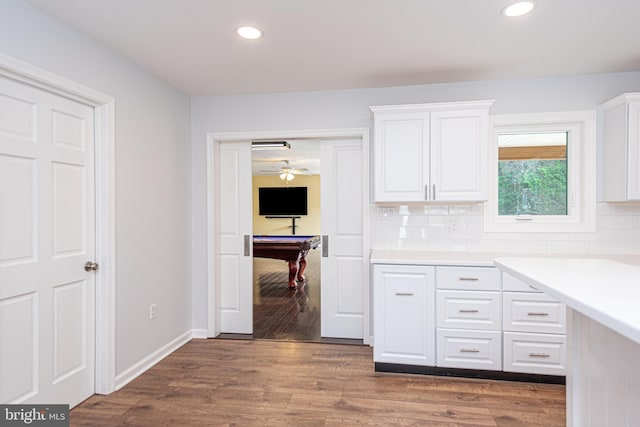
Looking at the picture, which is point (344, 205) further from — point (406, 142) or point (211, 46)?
point (211, 46)

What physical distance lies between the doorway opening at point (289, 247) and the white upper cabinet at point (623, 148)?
2.90m

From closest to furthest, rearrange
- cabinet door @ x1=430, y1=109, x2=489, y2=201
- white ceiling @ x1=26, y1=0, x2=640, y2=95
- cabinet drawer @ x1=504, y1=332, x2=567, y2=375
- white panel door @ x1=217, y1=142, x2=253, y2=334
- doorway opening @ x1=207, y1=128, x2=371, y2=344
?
white ceiling @ x1=26, y1=0, x2=640, y2=95
cabinet drawer @ x1=504, y1=332, x2=567, y2=375
cabinet door @ x1=430, y1=109, x2=489, y2=201
doorway opening @ x1=207, y1=128, x2=371, y2=344
white panel door @ x1=217, y1=142, x2=253, y2=334

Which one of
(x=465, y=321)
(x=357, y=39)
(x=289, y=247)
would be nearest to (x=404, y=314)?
(x=465, y=321)

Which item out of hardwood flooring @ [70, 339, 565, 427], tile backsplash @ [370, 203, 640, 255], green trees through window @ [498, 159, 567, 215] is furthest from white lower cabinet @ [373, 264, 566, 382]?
green trees through window @ [498, 159, 567, 215]

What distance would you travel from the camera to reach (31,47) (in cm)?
198

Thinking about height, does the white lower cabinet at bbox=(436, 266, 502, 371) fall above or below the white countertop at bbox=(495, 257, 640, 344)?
below

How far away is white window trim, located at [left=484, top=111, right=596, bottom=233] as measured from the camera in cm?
307

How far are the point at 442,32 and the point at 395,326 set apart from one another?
214 centimetres

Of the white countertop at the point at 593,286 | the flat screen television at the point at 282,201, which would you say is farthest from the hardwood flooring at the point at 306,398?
the flat screen television at the point at 282,201

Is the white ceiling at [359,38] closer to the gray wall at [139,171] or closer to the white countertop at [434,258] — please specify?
the gray wall at [139,171]

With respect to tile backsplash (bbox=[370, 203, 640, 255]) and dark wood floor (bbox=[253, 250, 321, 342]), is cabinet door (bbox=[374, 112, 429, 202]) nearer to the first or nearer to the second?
tile backsplash (bbox=[370, 203, 640, 255])

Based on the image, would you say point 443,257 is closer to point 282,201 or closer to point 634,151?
point 634,151

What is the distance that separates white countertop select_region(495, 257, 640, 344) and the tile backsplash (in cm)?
156

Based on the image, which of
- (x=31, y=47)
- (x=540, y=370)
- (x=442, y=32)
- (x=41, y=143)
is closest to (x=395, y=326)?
(x=540, y=370)
